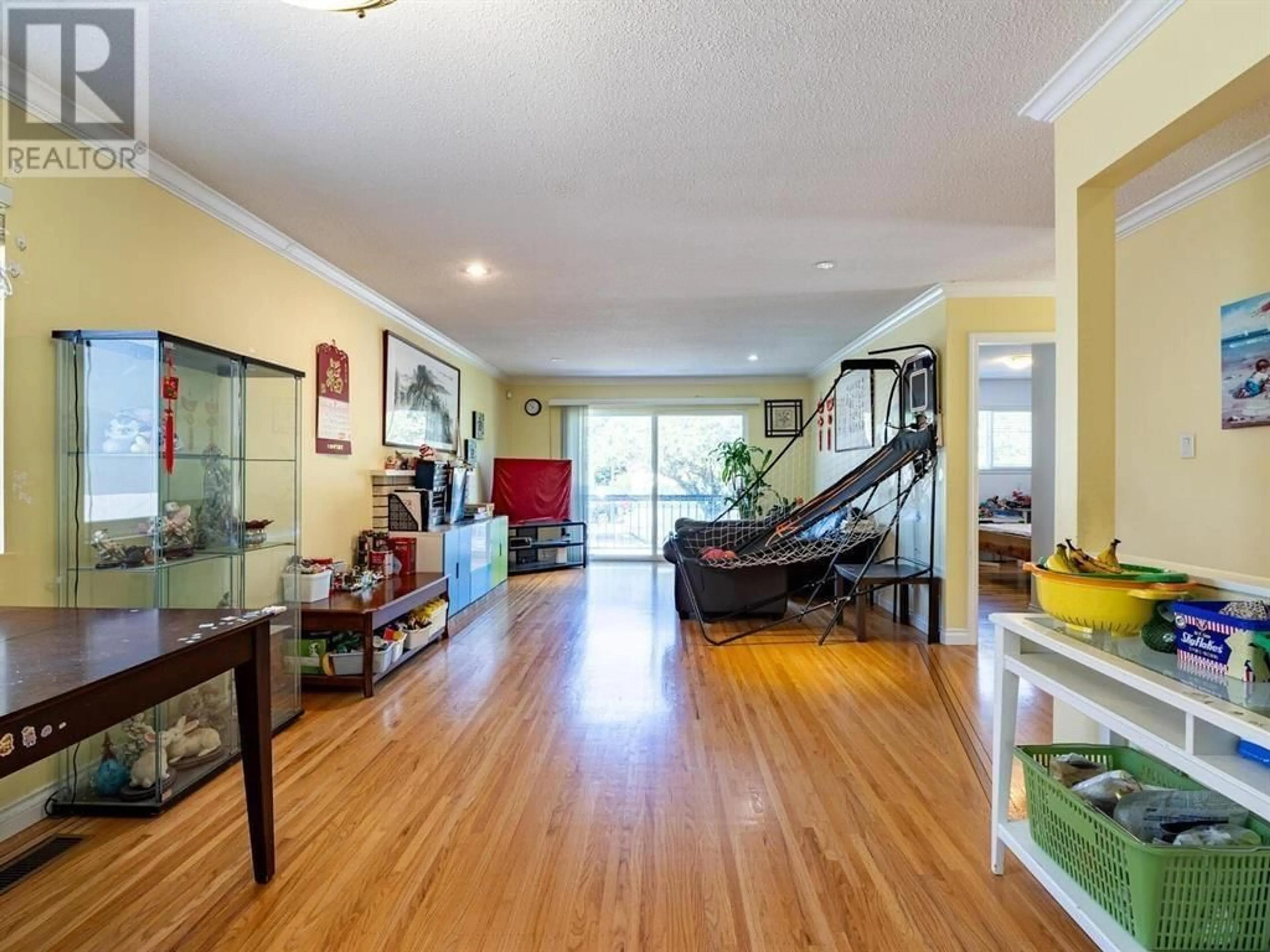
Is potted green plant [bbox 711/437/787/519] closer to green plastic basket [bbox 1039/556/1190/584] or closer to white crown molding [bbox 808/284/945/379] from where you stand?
white crown molding [bbox 808/284/945/379]

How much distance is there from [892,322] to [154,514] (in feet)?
16.0

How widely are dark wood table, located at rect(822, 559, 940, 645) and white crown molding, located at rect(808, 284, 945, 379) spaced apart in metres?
1.85

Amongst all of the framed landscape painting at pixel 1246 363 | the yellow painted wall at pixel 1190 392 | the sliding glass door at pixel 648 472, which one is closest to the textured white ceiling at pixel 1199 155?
the yellow painted wall at pixel 1190 392

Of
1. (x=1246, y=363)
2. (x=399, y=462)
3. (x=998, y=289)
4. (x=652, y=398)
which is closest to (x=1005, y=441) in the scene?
(x=652, y=398)

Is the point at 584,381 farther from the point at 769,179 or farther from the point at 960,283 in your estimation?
the point at 769,179

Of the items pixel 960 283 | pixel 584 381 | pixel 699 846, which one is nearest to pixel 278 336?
pixel 699 846

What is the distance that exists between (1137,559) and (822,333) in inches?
151

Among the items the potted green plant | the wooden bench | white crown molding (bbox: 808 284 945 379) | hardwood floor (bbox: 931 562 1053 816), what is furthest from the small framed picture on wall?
hardwood floor (bbox: 931 562 1053 816)

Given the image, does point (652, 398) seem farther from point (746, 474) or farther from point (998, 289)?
point (998, 289)

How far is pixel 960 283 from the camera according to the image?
3928mm

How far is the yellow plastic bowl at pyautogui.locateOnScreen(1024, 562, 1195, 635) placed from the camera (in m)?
1.42

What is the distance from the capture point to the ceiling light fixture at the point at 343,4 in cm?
129

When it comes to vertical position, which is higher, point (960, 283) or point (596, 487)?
point (960, 283)

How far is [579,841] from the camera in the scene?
73.2 inches
